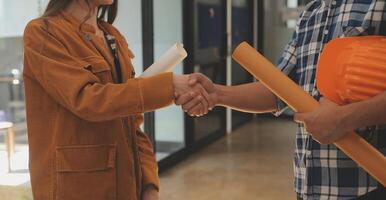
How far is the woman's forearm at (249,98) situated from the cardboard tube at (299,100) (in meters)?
0.42

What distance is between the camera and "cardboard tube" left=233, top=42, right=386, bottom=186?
111cm

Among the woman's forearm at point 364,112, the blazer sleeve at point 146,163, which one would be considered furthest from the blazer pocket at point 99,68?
the woman's forearm at point 364,112

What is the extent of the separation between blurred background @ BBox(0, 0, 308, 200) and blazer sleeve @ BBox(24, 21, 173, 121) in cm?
124

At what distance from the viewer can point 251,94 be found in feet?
5.44

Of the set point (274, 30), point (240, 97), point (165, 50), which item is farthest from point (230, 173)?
point (274, 30)

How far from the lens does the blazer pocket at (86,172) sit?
127 centimetres

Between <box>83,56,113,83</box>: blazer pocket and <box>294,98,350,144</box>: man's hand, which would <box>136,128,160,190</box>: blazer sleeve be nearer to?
<box>83,56,113,83</box>: blazer pocket

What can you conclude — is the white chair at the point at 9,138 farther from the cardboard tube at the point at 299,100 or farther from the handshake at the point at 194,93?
the cardboard tube at the point at 299,100

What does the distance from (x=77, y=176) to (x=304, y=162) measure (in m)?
0.61

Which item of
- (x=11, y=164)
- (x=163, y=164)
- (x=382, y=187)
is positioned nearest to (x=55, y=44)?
(x=382, y=187)

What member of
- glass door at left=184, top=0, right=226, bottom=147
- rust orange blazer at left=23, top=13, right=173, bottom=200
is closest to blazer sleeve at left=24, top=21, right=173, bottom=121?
rust orange blazer at left=23, top=13, right=173, bottom=200

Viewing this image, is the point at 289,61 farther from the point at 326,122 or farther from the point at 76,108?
the point at 76,108

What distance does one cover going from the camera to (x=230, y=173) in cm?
418

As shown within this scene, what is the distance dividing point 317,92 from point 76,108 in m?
0.62
